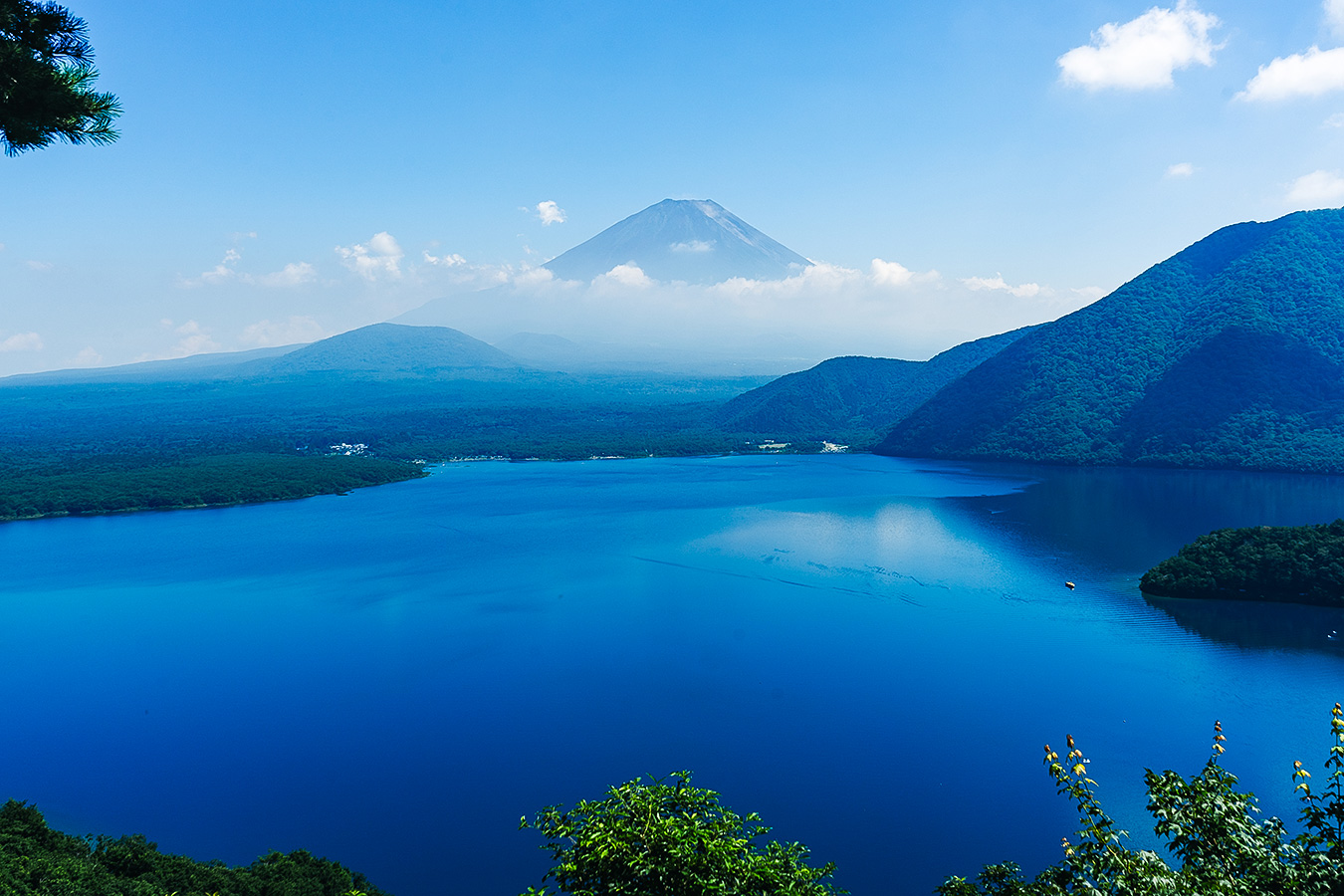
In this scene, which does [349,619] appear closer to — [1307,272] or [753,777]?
[753,777]

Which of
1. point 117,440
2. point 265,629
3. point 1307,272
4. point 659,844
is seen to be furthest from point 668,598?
point 117,440

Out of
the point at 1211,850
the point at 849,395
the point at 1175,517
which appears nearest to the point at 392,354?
the point at 849,395

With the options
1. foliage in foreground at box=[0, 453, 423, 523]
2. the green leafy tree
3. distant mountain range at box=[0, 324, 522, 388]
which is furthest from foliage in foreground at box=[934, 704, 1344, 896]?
distant mountain range at box=[0, 324, 522, 388]

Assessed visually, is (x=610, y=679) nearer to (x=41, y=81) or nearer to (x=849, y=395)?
(x=41, y=81)

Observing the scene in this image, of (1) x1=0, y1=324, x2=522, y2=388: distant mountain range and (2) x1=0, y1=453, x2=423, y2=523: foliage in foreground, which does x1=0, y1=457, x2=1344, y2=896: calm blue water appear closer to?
(2) x1=0, y1=453, x2=423, y2=523: foliage in foreground

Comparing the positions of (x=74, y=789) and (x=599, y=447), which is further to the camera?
(x=599, y=447)

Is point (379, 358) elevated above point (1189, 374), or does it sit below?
above
